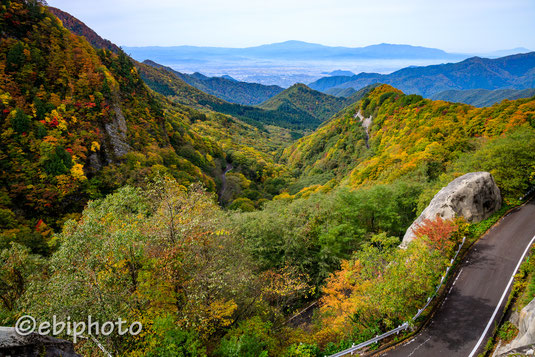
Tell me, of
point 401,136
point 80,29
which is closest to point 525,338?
point 401,136

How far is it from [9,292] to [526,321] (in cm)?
3191

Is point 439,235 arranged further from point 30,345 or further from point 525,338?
point 30,345

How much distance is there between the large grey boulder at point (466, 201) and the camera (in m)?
24.6

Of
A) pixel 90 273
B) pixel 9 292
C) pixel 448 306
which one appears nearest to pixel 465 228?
pixel 448 306

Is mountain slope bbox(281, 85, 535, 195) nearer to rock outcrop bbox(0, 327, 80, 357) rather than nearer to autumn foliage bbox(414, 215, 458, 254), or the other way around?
autumn foliage bbox(414, 215, 458, 254)

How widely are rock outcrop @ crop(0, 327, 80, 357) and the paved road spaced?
15322 millimetres

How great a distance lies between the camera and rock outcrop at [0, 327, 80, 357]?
27.8 ft

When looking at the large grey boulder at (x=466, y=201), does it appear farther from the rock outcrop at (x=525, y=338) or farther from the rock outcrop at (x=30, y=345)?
the rock outcrop at (x=30, y=345)

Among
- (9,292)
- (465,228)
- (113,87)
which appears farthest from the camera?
(113,87)

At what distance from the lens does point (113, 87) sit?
58.6 meters

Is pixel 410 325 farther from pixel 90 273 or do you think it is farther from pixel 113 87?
pixel 113 87

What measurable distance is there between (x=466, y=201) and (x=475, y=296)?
416 inches

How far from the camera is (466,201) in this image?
25.1 m

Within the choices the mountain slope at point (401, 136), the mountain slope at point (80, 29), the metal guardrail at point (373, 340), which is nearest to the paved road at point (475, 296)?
the metal guardrail at point (373, 340)
